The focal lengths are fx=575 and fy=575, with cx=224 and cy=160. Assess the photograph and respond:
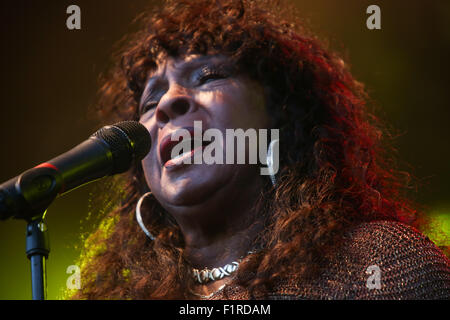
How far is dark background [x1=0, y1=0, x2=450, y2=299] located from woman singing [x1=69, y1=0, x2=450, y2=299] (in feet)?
1.03

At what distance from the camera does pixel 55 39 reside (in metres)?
2.74

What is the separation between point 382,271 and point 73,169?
813 mm

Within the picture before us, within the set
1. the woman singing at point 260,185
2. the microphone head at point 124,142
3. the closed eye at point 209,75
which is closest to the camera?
the microphone head at point 124,142

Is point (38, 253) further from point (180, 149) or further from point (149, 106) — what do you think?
point (149, 106)

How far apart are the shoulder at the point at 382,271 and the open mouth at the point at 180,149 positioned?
0.48 meters

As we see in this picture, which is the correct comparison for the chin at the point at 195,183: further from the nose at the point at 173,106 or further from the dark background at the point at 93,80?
the dark background at the point at 93,80

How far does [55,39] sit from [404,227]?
1.89 meters

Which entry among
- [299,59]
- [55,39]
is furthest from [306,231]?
[55,39]

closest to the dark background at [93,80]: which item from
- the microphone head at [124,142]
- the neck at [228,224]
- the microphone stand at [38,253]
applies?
the neck at [228,224]

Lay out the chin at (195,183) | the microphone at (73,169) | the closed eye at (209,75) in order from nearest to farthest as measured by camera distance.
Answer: the microphone at (73,169)
the chin at (195,183)
the closed eye at (209,75)

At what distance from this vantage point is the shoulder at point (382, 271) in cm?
144

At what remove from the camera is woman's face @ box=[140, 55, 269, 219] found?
5.74 feet

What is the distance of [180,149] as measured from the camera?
179cm
